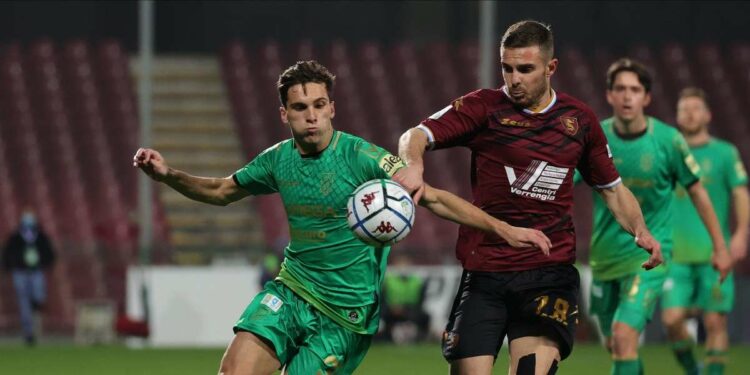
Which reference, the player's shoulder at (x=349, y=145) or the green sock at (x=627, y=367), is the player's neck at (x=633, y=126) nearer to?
the green sock at (x=627, y=367)

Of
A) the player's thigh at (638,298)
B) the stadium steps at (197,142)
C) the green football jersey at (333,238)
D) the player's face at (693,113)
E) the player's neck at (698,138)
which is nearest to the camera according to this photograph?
the green football jersey at (333,238)

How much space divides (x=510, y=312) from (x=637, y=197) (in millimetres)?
2328

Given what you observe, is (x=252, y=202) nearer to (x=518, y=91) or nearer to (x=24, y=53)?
(x=24, y=53)

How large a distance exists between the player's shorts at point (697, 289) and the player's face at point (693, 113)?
0.99m

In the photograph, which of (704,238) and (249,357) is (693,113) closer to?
(704,238)

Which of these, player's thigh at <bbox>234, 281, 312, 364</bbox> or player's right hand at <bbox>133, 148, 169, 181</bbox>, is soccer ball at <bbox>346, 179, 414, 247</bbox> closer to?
player's thigh at <bbox>234, 281, 312, 364</bbox>

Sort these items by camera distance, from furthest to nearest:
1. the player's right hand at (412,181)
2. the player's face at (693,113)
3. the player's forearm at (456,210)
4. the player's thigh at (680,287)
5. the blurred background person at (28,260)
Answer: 1. the blurred background person at (28,260)
2. the player's face at (693,113)
3. the player's thigh at (680,287)
4. the player's forearm at (456,210)
5. the player's right hand at (412,181)

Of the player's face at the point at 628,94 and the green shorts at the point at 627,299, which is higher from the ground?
the player's face at the point at 628,94

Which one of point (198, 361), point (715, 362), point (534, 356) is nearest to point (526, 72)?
point (534, 356)

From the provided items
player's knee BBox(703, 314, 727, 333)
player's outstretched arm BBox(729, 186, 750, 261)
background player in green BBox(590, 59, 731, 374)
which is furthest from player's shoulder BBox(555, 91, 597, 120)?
player's knee BBox(703, 314, 727, 333)

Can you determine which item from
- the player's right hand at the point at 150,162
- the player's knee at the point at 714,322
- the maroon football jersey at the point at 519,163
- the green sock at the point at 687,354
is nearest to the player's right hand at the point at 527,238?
the maroon football jersey at the point at 519,163

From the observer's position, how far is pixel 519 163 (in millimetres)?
5906

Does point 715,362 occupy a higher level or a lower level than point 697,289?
lower

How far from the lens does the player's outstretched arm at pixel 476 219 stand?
5.53 meters
